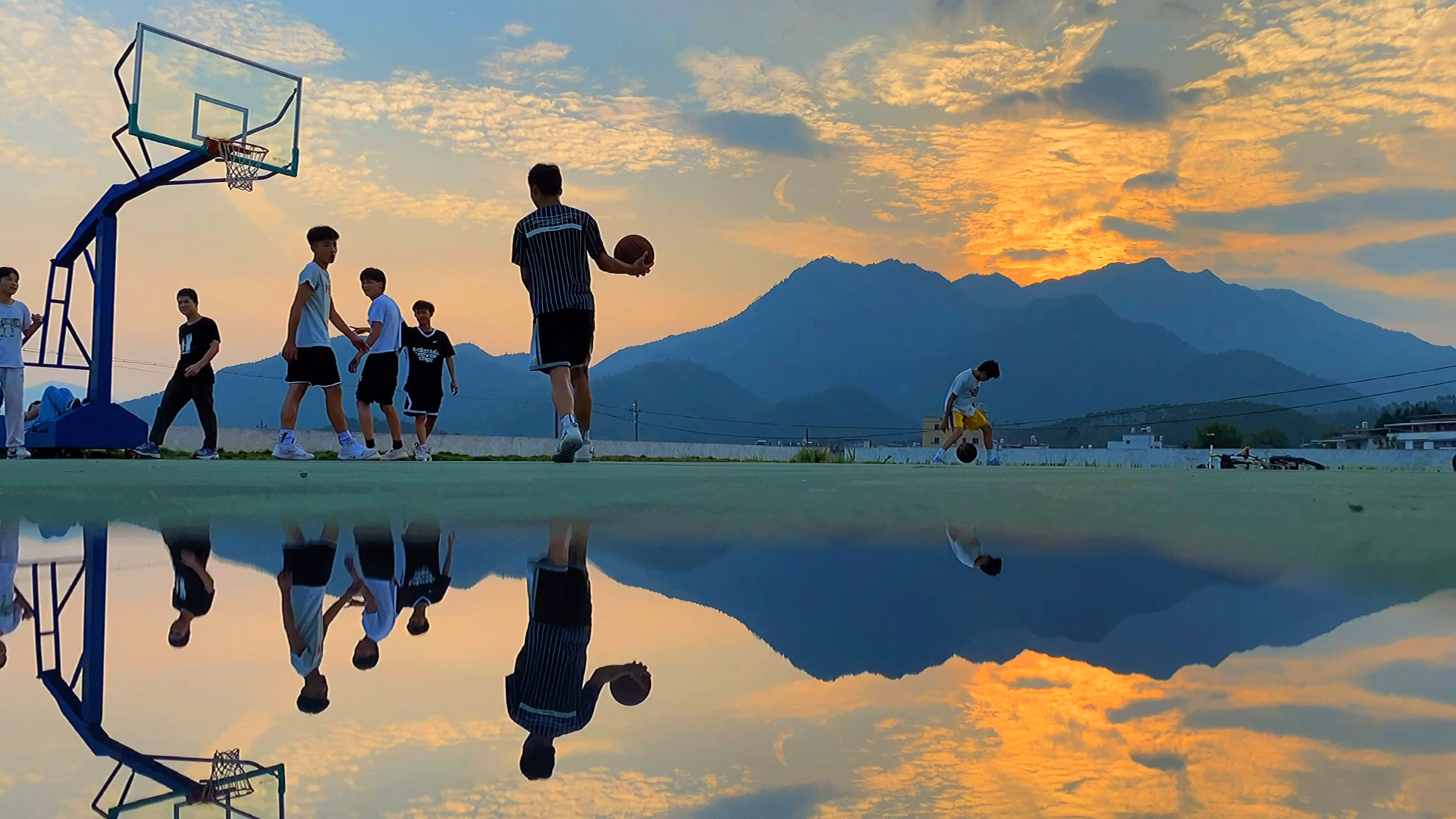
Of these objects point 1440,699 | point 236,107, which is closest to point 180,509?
point 1440,699

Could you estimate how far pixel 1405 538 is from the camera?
3215 millimetres

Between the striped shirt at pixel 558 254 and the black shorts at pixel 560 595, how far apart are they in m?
4.28

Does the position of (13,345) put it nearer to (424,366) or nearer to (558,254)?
(424,366)

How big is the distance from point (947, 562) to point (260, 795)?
1.91m

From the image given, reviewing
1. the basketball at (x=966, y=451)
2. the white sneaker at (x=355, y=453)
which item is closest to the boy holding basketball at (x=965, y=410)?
the basketball at (x=966, y=451)

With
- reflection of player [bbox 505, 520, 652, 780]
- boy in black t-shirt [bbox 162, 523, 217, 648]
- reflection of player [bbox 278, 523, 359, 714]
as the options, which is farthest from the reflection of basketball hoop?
reflection of player [bbox 505, 520, 652, 780]

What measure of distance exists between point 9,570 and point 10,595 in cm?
45

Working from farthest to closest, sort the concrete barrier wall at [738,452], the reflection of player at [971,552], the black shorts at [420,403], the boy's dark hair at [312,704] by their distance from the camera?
the concrete barrier wall at [738,452] < the black shorts at [420,403] < the reflection of player at [971,552] < the boy's dark hair at [312,704]

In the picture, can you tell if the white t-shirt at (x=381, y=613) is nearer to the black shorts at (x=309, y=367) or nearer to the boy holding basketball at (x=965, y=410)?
the black shorts at (x=309, y=367)

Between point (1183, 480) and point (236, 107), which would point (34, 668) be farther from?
point (236, 107)

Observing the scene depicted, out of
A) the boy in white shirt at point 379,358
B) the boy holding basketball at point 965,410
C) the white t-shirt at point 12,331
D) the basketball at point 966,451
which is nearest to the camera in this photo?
the white t-shirt at point 12,331

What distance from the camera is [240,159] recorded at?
52.6 feet

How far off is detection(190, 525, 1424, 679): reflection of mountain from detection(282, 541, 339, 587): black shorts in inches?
1.9

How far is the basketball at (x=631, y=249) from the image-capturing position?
6.98 metres
